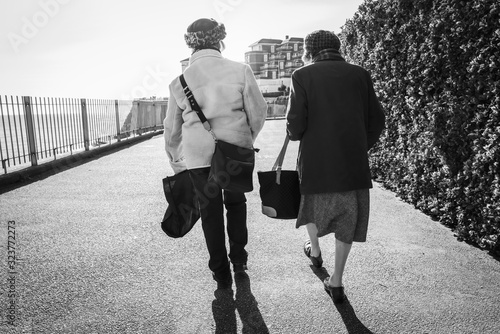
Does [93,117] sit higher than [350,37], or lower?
lower

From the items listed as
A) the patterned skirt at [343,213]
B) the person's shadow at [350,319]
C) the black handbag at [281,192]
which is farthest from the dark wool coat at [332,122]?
the person's shadow at [350,319]

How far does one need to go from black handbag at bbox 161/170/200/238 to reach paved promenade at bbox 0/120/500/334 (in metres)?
0.44

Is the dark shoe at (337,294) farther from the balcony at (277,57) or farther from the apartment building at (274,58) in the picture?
the balcony at (277,57)

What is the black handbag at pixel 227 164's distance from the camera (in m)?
2.65

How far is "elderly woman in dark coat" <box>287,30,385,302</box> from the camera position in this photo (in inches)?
100

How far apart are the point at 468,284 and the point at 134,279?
2.76 meters

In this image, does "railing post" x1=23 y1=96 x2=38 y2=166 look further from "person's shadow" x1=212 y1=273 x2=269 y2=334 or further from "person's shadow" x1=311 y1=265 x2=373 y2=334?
"person's shadow" x1=311 y1=265 x2=373 y2=334

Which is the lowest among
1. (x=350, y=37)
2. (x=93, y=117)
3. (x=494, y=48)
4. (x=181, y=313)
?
(x=181, y=313)

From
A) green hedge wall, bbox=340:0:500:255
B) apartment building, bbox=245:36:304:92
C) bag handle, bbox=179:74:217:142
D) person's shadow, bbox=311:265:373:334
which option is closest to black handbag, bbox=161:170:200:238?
bag handle, bbox=179:74:217:142

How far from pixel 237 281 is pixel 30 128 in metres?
7.12

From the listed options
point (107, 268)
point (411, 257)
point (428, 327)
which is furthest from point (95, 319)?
point (411, 257)

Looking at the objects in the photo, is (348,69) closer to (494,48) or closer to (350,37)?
(494,48)

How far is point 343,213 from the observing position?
2.66 m

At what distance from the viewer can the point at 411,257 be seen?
137 inches
